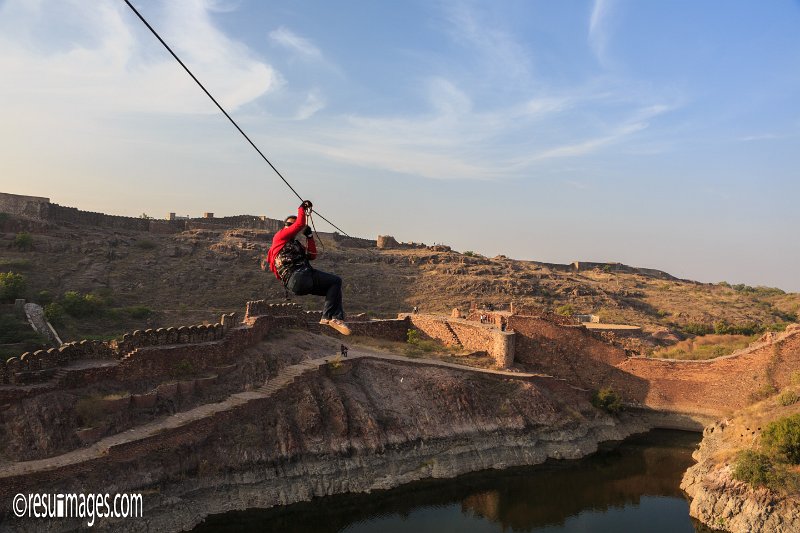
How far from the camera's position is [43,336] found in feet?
98.7

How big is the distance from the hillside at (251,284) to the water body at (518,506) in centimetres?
1902

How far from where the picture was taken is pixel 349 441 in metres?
21.4

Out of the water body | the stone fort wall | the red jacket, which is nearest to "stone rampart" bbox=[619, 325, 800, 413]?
the stone fort wall

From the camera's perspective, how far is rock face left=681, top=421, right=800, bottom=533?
18078 mm

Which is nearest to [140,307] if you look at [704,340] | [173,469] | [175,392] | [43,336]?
[43,336]

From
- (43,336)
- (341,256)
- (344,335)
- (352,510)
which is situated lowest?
(352,510)

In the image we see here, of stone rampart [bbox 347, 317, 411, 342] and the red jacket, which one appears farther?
stone rampart [bbox 347, 317, 411, 342]

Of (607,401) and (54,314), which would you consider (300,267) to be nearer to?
(607,401)

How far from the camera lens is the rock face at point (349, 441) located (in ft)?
56.1

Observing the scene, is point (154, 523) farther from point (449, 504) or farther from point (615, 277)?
point (615, 277)

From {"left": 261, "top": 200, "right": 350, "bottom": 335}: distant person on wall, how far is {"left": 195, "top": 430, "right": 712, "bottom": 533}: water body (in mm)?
10314

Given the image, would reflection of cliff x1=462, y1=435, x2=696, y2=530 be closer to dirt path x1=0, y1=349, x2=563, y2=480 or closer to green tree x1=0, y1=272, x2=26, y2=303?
dirt path x1=0, y1=349, x2=563, y2=480

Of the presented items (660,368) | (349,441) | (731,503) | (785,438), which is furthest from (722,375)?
(349,441)

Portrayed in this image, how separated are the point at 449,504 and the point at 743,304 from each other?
168ft
